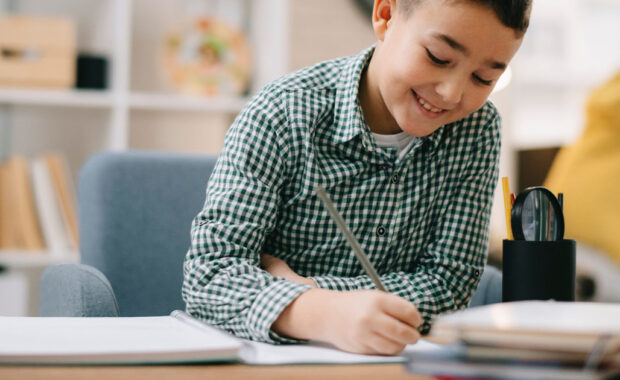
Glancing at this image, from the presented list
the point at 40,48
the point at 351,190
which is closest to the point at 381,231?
the point at 351,190

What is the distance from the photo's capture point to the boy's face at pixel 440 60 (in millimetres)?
808

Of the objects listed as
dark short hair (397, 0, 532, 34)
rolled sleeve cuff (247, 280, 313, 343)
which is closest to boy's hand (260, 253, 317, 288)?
rolled sleeve cuff (247, 280, 313, 343)

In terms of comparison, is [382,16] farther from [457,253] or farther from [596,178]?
[596,178]

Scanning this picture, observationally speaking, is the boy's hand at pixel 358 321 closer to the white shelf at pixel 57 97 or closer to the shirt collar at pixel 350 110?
the shirt collar at pixel 350 110

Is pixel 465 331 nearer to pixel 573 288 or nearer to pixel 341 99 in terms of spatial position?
pixel 573 288

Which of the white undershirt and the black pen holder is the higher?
the white undershirt

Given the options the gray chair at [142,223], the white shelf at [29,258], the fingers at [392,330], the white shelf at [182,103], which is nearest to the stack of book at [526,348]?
the fingers at [392,330]

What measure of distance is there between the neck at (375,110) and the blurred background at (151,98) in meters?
0.89

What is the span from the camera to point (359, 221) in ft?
3.22

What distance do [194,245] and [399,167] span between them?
31 centimetres

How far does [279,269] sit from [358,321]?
28 centimetres

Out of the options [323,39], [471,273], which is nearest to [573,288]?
[471,273]

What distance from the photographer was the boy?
81 centimetres

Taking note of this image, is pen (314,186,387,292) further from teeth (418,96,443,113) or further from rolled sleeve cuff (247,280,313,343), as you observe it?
teeth (418,96,443,113)
